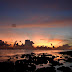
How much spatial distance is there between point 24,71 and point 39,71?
5.50 meters

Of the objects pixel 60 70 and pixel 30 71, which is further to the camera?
pixel 60 70

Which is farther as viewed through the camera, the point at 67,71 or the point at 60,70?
the point at 60,70

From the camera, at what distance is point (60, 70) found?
3975 cm

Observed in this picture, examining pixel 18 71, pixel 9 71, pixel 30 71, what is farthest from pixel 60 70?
pixel 9 71

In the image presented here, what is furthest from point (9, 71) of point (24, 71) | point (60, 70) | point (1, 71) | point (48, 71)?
point (60, 70)

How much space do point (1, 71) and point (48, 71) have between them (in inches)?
668

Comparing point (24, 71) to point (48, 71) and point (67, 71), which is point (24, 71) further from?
point (67, 71)

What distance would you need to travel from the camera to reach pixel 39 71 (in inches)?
1387

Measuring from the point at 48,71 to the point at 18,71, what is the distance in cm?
1093

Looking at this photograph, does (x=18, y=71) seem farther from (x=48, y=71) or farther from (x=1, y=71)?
(x=48, y=71)

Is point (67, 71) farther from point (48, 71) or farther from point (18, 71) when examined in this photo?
point (18, 71)

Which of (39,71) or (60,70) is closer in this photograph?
(39,71)

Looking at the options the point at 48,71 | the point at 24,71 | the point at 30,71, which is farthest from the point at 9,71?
the point at 48,71

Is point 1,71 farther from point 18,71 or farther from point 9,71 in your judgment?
point 18,71
